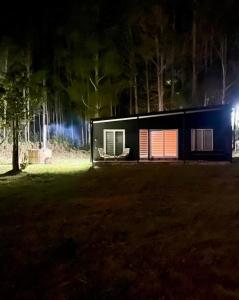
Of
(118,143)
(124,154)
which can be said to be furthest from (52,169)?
(118,143)

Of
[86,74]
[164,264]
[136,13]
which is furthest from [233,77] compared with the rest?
[164,264]

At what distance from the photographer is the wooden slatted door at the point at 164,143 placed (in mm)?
19172

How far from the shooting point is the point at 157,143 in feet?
64.6

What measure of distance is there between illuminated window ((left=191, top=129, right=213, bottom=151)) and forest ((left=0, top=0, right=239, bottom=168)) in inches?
205

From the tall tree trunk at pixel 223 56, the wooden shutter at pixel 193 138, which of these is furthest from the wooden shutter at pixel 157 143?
the tall tree trunk at pixel 223 56

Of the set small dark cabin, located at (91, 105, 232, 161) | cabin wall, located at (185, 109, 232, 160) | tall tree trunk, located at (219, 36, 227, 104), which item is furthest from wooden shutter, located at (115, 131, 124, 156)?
tall tree trunk, located at (219, 36, 227, 104)

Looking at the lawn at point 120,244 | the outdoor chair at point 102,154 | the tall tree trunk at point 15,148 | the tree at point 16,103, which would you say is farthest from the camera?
the outdoor chair at point 102,154

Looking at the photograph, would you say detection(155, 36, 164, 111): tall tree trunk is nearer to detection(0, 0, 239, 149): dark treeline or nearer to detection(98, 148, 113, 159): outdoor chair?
detection(0, 0, 239, 149): dark treeline

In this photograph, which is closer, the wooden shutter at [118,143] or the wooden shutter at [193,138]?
the wooden shutter at [193,138]

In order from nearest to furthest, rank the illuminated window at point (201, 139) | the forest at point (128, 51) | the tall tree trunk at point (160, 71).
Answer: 1. the illuminated window at point (201, 139)
2. the forest at point (128, 51)
3. the tall tree trunk at point (160, 71)

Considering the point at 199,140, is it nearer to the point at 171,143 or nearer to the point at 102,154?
the point at 171,143

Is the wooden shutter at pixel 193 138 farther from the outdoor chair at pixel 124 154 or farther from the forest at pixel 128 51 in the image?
the forest at pixel 128 51

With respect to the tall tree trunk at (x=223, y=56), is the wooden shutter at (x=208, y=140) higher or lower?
lower

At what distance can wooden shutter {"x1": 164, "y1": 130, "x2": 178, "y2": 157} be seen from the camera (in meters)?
19.1
